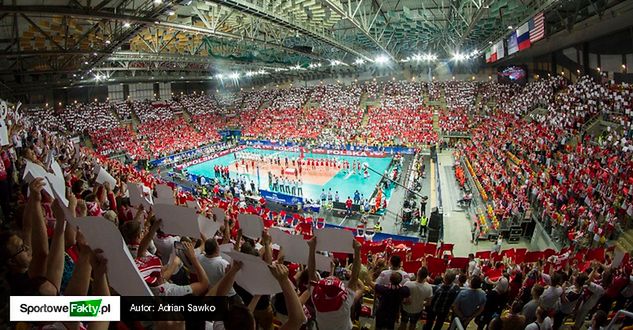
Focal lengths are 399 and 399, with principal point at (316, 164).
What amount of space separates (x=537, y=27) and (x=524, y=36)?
179 centimetres

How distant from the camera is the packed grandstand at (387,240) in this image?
3.20 metres

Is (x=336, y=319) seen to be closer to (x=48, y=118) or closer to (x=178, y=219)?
(x=178, y=219)

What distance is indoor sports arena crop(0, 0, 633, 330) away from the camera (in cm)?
315

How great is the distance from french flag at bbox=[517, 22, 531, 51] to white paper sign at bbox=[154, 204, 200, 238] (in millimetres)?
15888

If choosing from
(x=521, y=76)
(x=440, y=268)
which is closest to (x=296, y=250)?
(x=440, y=268)

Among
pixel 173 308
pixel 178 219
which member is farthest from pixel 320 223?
pixel 173 308

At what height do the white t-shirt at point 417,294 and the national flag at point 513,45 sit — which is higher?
the national flag at point 513,45

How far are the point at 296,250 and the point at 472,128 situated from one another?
3629cm

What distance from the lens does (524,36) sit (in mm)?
16406

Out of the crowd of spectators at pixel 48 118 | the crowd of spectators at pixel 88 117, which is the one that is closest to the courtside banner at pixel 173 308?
the crowd of spectators at pixel 48 118

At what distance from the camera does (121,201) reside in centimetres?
727

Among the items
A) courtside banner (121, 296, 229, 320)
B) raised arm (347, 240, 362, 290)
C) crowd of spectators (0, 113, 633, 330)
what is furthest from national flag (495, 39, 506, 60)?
courtside banner (121, 296, 229, 320)

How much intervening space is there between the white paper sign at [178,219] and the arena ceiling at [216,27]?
33.0ft

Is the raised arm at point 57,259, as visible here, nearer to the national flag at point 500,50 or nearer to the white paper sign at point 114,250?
the white paper sign at point 114,250
